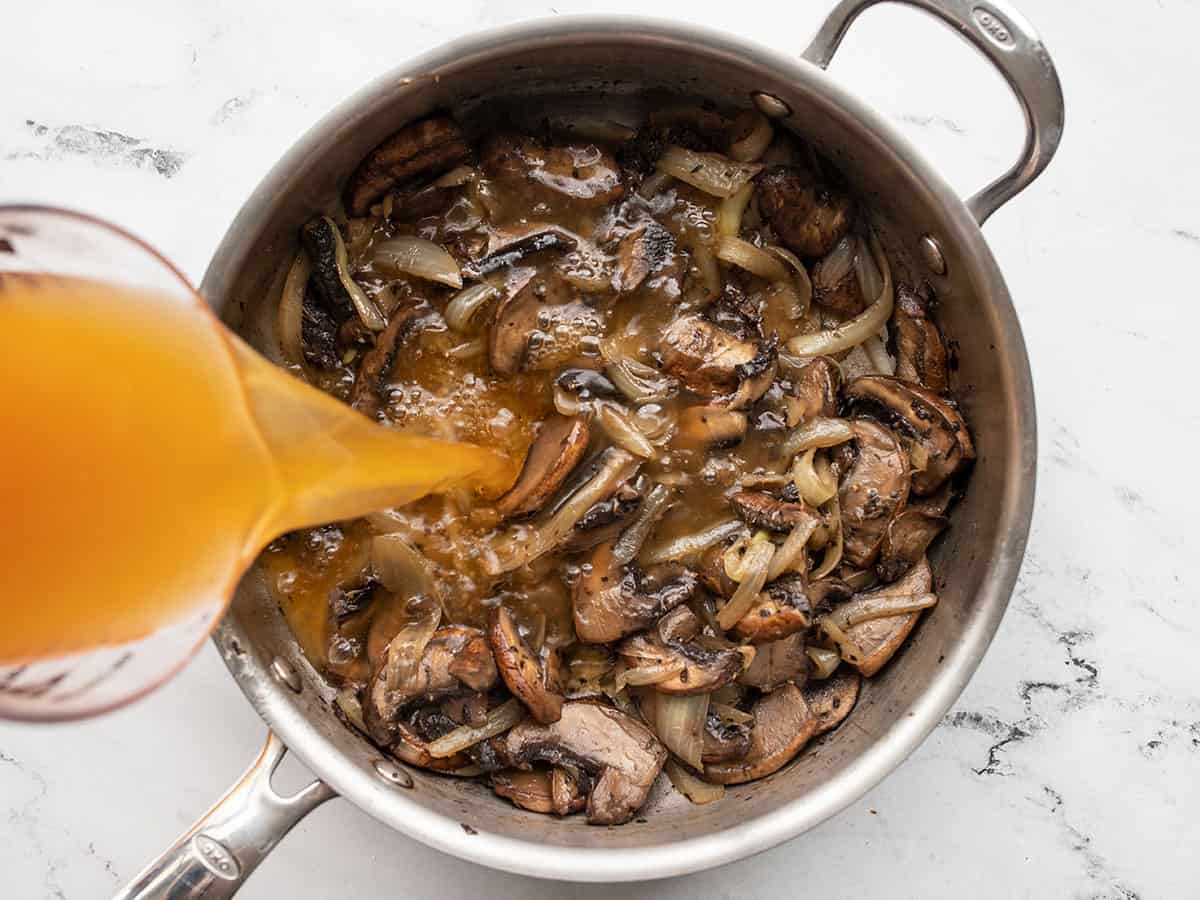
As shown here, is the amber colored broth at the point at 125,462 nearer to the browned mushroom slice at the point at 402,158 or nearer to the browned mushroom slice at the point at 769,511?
the browned mushroom slice at the point at 402,158

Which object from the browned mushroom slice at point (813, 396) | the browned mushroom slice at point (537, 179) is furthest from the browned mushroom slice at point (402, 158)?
the browned mushroom slice at point (813, 396)

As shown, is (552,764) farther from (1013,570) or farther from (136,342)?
A: (136,342)

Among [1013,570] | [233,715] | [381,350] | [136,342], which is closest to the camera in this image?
[136,342]

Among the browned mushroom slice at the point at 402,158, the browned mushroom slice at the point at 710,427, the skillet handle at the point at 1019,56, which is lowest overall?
the browned mushroom slice at the point at 710,427

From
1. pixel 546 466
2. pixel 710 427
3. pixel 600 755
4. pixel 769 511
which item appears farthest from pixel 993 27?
pixel 600 755

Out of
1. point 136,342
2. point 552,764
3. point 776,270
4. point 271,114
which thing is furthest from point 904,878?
point 271,114

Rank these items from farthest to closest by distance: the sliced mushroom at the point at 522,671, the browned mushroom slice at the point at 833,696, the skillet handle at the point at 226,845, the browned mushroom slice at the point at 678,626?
1. the browned mushroom slice at the point at 833,696
2. the browned mushroom slice at the point at 678,626
3. the sliced mushroom at the point at 522,671
4. the skillet handle at the point at 226,845

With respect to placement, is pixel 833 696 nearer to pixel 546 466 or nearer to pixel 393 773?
pixel 546 466
